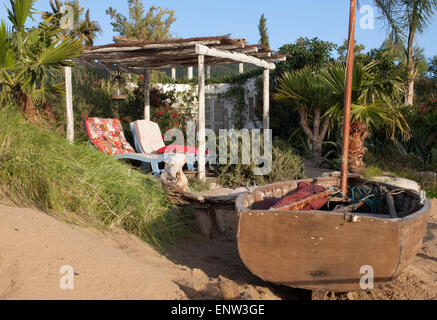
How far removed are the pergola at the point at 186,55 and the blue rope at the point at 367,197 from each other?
308 centimetres

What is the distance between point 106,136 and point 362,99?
5.05m

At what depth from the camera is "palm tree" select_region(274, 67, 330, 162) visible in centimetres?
839

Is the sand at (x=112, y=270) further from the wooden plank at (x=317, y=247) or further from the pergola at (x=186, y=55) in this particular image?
the pergola at (x=186, y=55)

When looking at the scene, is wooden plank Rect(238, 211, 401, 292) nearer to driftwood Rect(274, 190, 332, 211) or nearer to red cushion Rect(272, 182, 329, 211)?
driftwood Rect(274, 190, 332, 211)

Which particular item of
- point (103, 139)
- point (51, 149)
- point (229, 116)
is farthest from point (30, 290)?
point (229, 116)

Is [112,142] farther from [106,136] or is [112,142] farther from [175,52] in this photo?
[175,52]

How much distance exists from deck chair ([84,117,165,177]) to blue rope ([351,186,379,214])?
12.3 feet

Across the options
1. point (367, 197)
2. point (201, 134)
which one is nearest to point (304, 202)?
point (367, 197)

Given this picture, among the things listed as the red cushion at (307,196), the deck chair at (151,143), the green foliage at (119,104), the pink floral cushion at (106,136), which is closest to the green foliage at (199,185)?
the deck chair at (151,143)

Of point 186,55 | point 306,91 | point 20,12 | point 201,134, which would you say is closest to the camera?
point 20,12

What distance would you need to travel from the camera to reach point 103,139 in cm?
801

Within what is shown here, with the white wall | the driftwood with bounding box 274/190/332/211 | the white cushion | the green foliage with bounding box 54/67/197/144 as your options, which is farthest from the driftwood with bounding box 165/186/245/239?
the white wall

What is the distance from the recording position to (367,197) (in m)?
4.33
